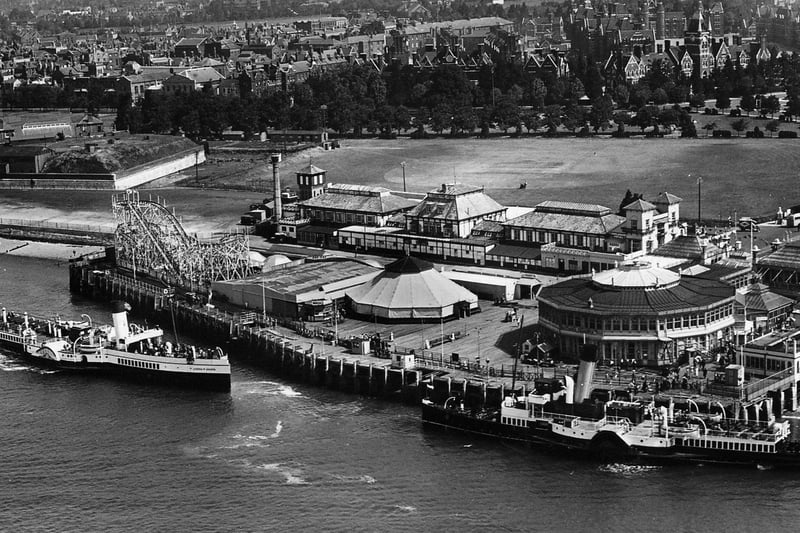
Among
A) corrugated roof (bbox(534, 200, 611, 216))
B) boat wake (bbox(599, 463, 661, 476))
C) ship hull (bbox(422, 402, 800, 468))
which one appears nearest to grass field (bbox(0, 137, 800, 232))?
corrugated roof (bbox(534, 200, 611, 216))

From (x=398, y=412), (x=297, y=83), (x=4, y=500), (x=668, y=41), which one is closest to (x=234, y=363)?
(x=398, y=412)

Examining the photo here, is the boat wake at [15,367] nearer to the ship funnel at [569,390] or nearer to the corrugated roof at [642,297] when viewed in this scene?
the corrugated roof at [642,297]

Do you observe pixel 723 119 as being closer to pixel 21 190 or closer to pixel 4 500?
pixel 21 190

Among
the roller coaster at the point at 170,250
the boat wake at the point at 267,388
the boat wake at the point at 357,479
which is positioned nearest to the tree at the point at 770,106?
the roller coaster at the point at 170,250

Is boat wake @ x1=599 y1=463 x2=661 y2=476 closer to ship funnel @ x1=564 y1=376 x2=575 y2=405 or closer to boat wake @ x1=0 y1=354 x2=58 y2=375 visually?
ship funnel @ x1=564 y1=376 x2=575 y2=405

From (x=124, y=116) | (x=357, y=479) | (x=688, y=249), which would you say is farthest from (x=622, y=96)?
(x=357, y=479)
